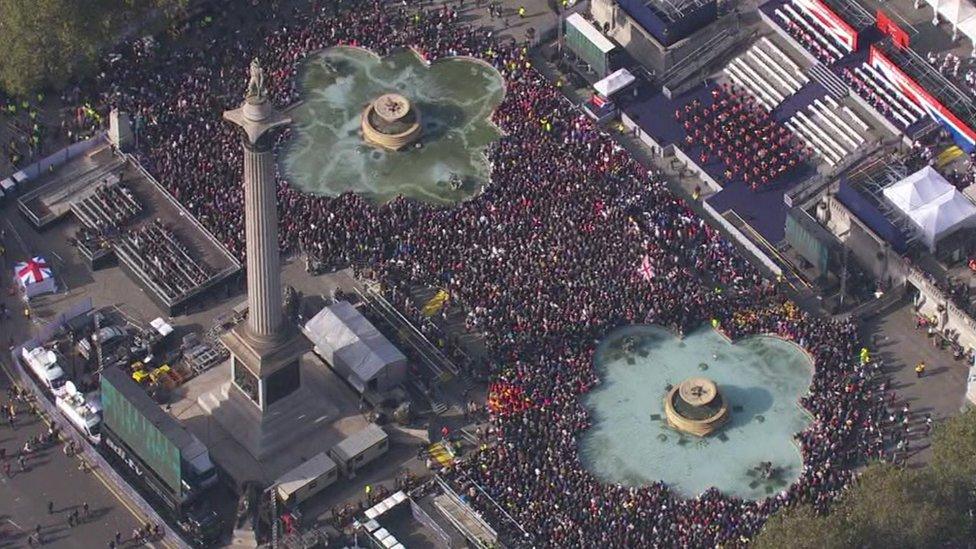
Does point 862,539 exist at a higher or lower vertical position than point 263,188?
lower

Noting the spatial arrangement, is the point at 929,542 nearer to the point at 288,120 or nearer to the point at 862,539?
the point at 862,539

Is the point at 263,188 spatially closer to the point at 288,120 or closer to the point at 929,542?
the point at 288,120

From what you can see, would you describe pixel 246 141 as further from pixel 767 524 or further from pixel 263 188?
pixel 767 524

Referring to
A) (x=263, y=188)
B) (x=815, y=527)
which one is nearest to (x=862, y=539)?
(x=815, y=527)

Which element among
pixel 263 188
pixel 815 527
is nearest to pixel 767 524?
pixel 815 527

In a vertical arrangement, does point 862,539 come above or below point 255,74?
below
